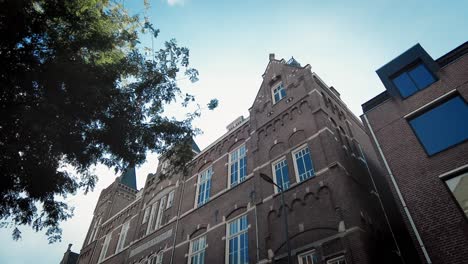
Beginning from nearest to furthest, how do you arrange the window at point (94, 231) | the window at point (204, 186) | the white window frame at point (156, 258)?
1. the window at point (204, 186)
2. the white window frame at point (156, 258)
3. the window at point (94, 231)

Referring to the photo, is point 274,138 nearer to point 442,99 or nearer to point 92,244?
point 442,99

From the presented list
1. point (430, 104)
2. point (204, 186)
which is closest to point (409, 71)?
point (430, 104)

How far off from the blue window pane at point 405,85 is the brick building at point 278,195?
3.36 m

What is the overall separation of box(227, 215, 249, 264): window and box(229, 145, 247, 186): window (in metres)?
2.66

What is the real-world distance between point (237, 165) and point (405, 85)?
407 inches

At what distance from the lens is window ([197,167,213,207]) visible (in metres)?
19.9

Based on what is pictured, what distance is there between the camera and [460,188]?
1053 cm

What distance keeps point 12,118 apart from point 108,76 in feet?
10.8

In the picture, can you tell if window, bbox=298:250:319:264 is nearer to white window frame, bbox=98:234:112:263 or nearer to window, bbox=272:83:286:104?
window, bbox=272:83:286:104

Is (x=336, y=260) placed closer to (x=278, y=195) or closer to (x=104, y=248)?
(x=278, y=195)

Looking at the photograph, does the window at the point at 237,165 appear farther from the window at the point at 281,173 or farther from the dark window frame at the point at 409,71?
the dark window frame at the point at 409,71

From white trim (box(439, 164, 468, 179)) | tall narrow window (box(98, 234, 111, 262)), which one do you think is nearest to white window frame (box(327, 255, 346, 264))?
white trim (box(439, 164, 468, 179))

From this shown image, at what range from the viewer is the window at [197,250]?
16962 millimetres

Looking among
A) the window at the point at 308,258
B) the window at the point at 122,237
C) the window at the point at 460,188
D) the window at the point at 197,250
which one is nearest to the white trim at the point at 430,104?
the window at the point at 460,188
